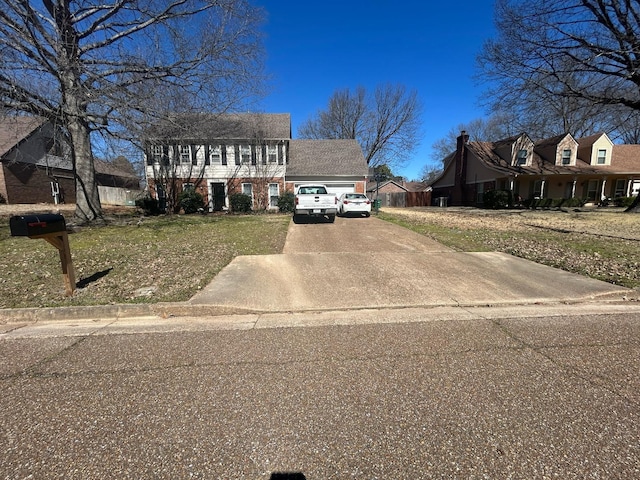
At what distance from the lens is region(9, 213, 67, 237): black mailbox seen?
13.1 feet

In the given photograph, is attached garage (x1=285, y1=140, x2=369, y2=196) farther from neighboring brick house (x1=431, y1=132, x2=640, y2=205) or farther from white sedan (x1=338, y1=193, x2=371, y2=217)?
neighboring brick house (x1=431, y1=132, x2=640, y2=205)

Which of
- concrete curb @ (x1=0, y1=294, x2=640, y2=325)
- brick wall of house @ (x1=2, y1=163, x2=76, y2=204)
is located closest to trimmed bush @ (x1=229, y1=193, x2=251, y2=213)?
brick wall of house @ (x1=2, y1=163, x2=76, y2=204)

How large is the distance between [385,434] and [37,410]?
2.60m

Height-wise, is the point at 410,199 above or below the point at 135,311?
above

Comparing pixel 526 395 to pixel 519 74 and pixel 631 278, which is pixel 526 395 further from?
pixel 519 74

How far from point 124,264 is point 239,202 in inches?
561

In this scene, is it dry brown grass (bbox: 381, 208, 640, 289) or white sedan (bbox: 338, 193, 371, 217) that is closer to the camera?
dry brown grass (bbox: 381, 208, 640, 289)

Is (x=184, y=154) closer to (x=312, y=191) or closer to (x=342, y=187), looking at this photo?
(x=342, y=187)

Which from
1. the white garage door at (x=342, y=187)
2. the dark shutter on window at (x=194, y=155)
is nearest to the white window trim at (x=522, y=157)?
the white garage door at (x=342, y=187)

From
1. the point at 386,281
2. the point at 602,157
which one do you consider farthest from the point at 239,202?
the point at 602,157

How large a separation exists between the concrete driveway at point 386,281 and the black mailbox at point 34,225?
2327 millimetres

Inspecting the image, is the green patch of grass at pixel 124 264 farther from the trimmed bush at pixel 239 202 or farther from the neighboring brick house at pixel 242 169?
the neighboring brick house at pixel 242 169

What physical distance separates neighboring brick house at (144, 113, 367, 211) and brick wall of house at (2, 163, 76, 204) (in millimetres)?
11499

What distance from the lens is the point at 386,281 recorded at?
5.44 m
